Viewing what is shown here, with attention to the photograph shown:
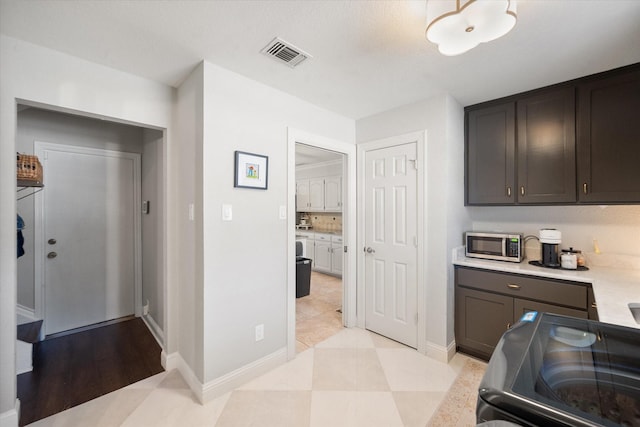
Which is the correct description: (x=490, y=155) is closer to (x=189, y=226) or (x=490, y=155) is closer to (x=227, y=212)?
(x=227, y=212)

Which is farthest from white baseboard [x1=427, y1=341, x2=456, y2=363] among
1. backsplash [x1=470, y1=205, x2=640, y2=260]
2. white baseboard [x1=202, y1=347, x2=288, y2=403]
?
white baseboard [x1=202, y1=347, x2=288, y2=403]

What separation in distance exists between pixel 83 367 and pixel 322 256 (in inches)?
154

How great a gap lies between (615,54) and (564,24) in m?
0.68

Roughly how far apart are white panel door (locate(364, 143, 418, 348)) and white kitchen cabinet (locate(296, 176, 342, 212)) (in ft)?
8.25

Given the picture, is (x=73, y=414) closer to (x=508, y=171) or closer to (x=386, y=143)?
(x=386, y=143)

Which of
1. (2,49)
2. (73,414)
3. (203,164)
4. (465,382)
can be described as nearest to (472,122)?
(465,382)

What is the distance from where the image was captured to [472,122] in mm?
2674

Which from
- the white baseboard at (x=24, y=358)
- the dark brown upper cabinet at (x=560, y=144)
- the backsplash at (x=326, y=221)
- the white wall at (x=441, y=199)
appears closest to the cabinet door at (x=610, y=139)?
the dark brown upper cabinet at (x=560, y=144)

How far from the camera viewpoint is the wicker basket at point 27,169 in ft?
6.05

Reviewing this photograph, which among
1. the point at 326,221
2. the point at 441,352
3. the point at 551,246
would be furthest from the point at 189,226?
the point at 326,221

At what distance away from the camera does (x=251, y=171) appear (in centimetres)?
216

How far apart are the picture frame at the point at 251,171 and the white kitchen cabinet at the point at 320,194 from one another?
10.9 ft

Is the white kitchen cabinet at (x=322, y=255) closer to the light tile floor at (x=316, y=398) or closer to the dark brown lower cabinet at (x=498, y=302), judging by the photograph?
the light tile floor at (x=316, y=398)

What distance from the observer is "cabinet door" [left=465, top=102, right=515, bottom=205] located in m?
2.48
